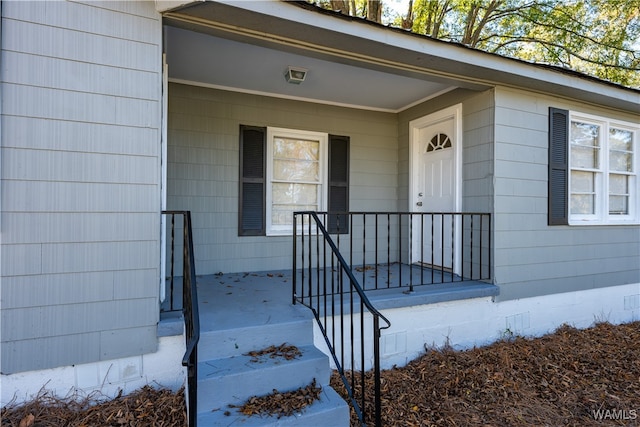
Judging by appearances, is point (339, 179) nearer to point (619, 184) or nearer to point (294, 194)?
point (294, 194)

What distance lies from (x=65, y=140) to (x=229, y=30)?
1380 mm

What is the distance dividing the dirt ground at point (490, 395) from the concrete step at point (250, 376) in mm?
152

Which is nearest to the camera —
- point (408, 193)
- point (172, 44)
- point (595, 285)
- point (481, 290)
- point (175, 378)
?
point (175, 378)

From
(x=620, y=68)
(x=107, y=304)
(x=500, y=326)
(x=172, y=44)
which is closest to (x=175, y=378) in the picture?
(x=107, y=304)

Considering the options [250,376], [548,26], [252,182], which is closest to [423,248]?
[252,182]

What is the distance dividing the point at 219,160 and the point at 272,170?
0.69 metres

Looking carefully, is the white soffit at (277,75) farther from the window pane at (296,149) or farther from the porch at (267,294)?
the porch at (267,294)

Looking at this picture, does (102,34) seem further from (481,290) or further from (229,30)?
(481,290)

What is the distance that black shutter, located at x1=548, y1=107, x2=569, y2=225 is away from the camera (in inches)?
163

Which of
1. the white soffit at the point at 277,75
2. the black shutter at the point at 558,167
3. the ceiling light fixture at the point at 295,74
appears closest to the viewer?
the white soffit at the point at 277,75

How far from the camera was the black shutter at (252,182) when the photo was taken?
14.6ft

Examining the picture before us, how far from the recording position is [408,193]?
202 inches

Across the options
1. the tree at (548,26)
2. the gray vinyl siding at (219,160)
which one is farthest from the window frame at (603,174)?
the tree at (548,26)

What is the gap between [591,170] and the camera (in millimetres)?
4488
